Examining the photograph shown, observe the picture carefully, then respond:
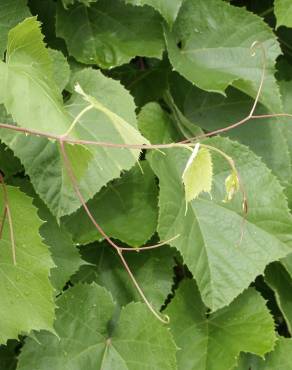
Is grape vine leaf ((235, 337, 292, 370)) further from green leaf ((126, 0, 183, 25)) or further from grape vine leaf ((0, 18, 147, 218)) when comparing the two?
green leaf ((126, 0, 183, 25))

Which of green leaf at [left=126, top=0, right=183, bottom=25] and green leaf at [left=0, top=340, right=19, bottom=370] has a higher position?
green leaf at [left=126, top=0, right=183, bottom=25]

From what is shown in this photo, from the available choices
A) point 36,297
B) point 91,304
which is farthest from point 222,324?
point 36,297

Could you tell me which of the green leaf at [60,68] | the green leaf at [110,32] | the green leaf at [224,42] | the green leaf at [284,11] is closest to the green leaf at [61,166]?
the green leaf at [60,68]

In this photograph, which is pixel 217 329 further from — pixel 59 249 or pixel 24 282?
pixel 24 282

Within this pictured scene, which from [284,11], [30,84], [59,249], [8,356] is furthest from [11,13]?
[8,356]

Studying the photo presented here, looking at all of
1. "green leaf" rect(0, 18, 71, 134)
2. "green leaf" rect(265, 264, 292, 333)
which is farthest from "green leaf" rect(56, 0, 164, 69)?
"green leaf" rect(265, 264, 292, 333)

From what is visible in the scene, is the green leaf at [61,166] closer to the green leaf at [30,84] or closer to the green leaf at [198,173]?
the green leaf at [30,84]

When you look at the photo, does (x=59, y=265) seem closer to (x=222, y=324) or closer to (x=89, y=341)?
(x=89, y=341)
